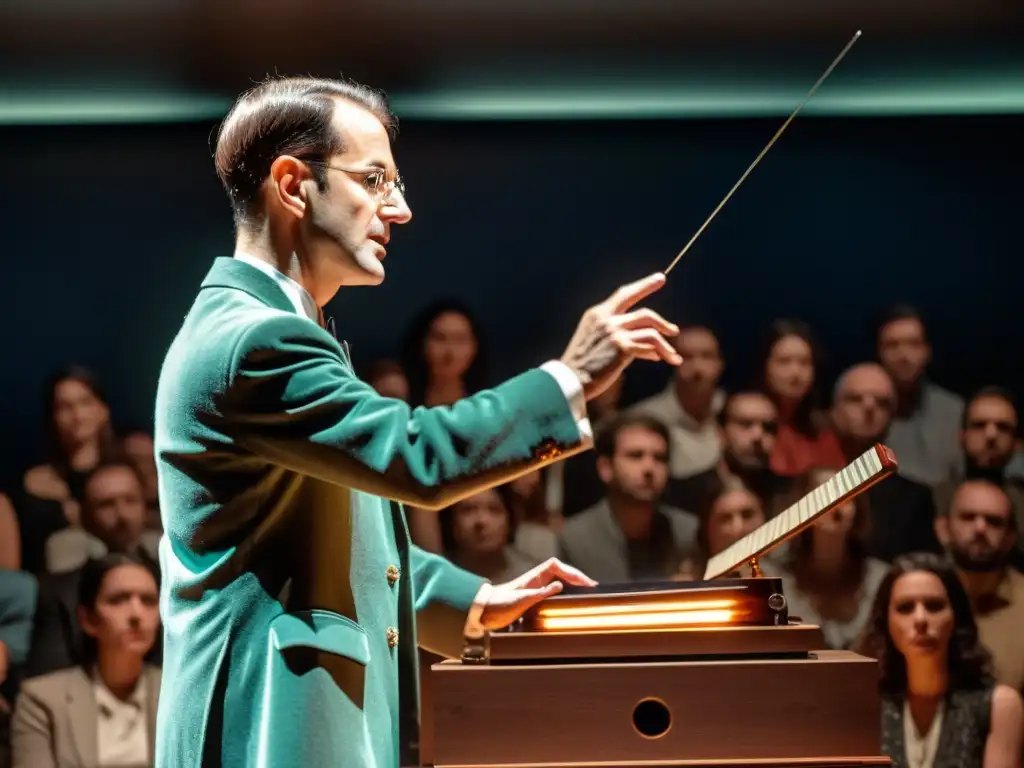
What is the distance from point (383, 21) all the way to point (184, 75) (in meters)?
0.56

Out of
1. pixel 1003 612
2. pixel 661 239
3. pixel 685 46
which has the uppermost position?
pixel 685 46

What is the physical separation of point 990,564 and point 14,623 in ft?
8.00

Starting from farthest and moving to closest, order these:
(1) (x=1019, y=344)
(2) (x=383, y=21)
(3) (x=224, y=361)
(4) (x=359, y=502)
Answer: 1. (1) (x=1019, y=344)
2. (2) (x=383, y=21)
3. (4) (x=359, y=502)
4. (3) (x=224, y=361)

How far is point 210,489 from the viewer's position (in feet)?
4.07

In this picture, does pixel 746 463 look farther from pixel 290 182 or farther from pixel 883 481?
pixel 290 182

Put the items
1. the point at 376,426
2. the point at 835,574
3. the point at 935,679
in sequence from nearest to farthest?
the point at 376,426 < the point at 935,679 < the point at 835,574

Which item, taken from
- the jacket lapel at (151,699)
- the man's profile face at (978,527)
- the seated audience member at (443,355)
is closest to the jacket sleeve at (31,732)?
the jacket lapel at (151,699)

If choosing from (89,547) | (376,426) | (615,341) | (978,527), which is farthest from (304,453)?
(978,527)

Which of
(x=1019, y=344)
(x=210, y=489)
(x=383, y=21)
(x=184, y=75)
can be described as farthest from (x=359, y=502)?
(x=1019, y=344)

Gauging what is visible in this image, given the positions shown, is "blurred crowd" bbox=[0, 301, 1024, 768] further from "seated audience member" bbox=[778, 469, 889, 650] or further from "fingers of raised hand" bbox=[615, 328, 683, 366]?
"fingers of raised hand" bbox=[615, 328, 683, 366]

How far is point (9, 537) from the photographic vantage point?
3125 millimetres

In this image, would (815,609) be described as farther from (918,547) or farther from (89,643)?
(89,643)

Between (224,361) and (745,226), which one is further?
(745,226)

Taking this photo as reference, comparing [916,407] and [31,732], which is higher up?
[916,407]
